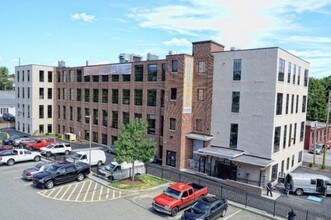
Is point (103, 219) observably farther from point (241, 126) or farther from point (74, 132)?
point (74, 132)

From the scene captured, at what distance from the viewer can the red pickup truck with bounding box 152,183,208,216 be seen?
21973 millimetres

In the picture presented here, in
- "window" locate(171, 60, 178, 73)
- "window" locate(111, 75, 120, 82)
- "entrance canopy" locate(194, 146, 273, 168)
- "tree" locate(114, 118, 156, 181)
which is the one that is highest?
"window" locate(171, 60, 178, 73)

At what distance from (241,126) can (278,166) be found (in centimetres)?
677

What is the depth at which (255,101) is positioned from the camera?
1270 inches

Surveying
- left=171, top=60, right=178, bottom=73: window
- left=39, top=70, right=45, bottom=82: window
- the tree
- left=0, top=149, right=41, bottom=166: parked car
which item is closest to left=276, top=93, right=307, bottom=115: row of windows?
left=171, top=60, right=178, bottom=73: window

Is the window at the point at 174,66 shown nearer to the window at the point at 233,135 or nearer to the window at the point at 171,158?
the window at the point at 233,135

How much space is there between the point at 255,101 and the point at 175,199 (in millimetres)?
15586

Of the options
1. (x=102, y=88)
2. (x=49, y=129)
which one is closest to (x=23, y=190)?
(x=102, y=88)

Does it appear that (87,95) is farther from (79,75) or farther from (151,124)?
(151,124)

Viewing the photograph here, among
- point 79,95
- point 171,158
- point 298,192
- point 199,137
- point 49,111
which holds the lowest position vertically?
point 298,192

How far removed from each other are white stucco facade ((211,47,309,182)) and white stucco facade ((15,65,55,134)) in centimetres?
4071

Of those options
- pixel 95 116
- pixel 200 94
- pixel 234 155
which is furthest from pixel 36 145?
pixel 234 155

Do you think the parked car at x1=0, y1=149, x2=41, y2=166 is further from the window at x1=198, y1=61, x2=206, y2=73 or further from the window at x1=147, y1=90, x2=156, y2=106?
the window at x1=198, y1=61, x2=206, y2=73

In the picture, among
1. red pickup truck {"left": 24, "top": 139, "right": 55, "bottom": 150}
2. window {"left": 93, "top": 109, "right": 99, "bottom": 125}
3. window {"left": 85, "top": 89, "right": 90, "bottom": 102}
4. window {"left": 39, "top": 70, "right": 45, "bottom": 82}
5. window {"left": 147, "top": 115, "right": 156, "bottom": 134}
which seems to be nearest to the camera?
window {"left": 147, "top": 115, "right": 156, "bottom": 134}
